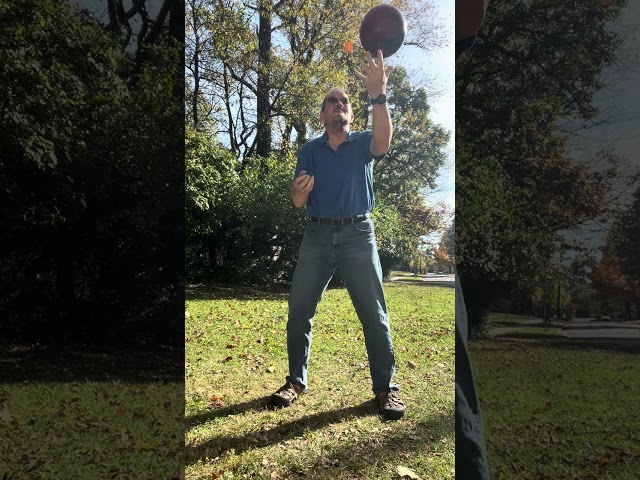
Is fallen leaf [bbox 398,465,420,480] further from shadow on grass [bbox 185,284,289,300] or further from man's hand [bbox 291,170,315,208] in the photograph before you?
man's hand [bbox 291,170,315,208]

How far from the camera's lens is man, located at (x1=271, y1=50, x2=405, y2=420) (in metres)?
3.12

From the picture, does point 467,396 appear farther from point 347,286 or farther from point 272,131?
point 272,131

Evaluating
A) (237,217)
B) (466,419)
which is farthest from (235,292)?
(466,419)

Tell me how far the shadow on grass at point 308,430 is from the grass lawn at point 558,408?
12.5 inches

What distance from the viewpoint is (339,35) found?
3184 mm

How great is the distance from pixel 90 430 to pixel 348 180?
1817 millimetres

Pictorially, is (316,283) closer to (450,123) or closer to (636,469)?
(450,123)

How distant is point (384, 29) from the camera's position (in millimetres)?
3088

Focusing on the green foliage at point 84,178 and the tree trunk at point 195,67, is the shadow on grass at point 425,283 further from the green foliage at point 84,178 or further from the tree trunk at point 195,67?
the tree trunk at point 195,67

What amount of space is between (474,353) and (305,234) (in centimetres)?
113

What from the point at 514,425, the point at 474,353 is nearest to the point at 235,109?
the point at 474,353

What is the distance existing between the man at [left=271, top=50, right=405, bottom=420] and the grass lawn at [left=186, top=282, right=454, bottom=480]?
0.21 feet

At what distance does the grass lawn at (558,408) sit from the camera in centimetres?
282

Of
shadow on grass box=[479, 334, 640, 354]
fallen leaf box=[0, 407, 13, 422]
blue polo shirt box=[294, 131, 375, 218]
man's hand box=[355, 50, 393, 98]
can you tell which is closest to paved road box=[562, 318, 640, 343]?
shadow on grass box=[479, 334, 640, 354]
